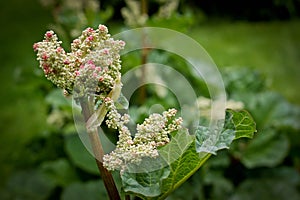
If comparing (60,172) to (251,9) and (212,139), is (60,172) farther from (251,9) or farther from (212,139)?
→ (251,9)

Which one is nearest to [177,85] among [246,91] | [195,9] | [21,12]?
[246,91]

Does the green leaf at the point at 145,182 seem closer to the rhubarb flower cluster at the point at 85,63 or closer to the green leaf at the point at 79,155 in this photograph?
the rhubarb flower cluster at the point at 85,63

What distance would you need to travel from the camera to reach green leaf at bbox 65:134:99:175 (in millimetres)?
1590

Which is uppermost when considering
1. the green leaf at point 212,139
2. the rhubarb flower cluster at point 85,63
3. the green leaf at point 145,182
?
the rhubarb flower cluster at point 85,63

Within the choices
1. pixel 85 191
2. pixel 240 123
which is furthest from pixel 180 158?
pixel 85 191

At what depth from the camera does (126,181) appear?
83 centimetres

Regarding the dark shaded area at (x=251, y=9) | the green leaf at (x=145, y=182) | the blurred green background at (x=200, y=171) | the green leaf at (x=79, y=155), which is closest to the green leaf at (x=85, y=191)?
the blurred green background at (x=200, y=171)

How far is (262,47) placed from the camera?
3.32m

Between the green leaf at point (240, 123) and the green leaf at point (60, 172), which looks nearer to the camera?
the green leaf at point (240, 123)

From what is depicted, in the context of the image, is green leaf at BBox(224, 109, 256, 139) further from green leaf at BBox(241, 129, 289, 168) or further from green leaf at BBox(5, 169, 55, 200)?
green leaf at BBox(5, 169, 55, 200)

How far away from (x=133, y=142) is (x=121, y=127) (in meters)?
0.03

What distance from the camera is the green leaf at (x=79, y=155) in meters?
1.59

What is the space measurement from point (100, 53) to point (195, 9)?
10.9 feet

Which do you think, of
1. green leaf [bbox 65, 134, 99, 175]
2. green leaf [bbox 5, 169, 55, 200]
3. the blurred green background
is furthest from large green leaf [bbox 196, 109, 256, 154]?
green leaf [bbox 5, 169, 55, 200]
